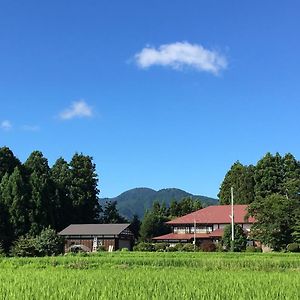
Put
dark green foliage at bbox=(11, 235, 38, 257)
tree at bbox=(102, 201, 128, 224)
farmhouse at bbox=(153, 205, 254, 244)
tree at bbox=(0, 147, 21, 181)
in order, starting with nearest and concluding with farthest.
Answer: dark green foliage at bbox=(11, 235, 38, 257) → farmhouse at bbox=(153, 205, 254, 244) → tree at bbox=(0, 147, 21, 181) → tree at bbox=(102, 201, 128, 224)

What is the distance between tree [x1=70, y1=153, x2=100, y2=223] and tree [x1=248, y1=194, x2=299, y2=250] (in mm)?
32545

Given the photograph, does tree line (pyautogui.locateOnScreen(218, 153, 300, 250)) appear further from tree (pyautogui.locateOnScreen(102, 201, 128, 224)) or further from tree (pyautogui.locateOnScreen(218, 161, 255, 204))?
tree (pyautogui.locateOnScreen(102, 201, 128, 224))

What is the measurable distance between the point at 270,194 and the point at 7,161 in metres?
35.2

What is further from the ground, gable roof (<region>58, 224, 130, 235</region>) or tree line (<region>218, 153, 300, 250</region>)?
tree line (<region>218, 153, 300, 250</region>)

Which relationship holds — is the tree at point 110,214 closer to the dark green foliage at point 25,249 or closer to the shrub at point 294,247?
the dark green foliage at point 25,249

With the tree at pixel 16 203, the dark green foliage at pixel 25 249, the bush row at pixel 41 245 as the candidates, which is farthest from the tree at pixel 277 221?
the tree at pixel 16 203

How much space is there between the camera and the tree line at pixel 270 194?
152 feet

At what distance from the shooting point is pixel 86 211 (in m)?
75.2

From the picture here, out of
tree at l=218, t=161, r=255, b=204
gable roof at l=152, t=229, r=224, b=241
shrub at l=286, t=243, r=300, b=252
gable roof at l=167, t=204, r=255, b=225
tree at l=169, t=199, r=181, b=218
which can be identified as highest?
tree at l=218, t=161, r=255, b=204

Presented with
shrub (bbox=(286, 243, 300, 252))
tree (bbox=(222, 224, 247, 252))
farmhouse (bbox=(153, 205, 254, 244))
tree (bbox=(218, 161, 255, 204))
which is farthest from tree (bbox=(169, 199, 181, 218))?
shrub (bbox=(286, 243, 300, 252))

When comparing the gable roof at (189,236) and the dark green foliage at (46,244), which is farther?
the gable roof at (189,236)

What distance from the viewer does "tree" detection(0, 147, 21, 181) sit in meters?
69.2

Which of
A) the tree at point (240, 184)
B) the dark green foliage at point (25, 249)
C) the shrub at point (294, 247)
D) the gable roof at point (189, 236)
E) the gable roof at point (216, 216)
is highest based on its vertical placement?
the tree at point (240, 184)

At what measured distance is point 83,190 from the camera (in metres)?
75.2
